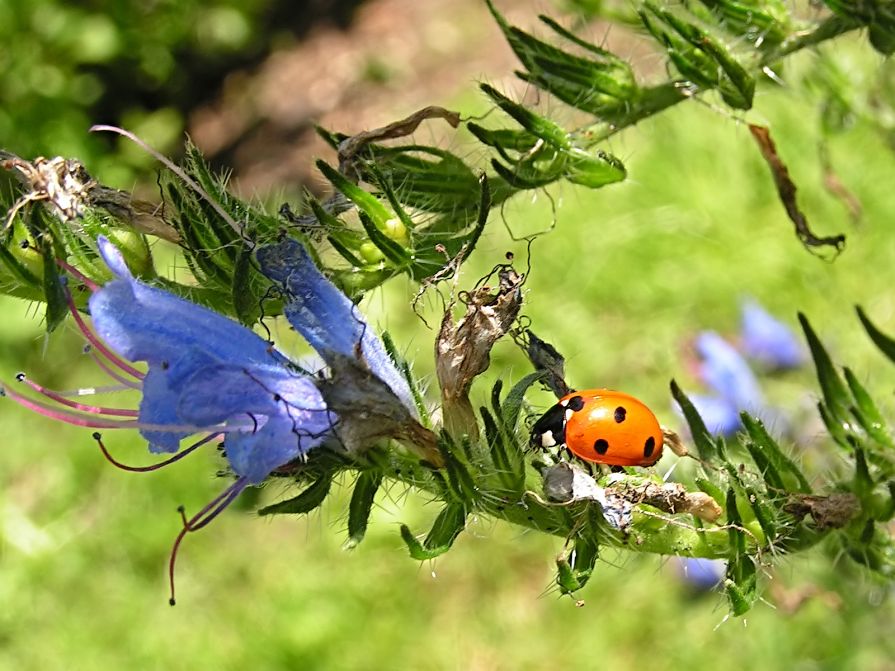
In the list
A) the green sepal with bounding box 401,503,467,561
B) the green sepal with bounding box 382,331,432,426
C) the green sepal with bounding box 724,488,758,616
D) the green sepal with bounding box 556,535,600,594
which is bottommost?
the green sepal with bounding box 724,488,758,616

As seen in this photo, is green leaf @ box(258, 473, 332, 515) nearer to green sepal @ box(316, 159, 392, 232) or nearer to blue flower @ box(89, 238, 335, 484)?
blue flower @ box(89, 238, 335, 484)

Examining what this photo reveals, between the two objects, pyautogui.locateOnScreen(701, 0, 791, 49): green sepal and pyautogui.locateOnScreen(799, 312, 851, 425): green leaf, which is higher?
pyautogui.locateOnScreen(701, 0, 791, 49): green sepal

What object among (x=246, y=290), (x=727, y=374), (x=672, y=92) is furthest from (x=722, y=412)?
(x=246, y=290)

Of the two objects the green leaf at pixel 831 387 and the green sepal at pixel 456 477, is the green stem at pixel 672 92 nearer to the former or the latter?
the green leaf at pixel 831 387

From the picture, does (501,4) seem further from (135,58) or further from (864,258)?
(864,258)

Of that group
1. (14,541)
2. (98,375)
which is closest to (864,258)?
(98,375)

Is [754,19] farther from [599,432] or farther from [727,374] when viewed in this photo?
[727,374]

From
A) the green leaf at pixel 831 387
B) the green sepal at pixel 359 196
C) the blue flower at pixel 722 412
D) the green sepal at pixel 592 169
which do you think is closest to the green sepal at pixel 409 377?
the green sepal at pixel 359 196

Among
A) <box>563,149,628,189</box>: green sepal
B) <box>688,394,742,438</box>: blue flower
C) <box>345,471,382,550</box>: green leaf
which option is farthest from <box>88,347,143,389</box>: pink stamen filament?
<box>688,394,742,438</box>: blue flower
